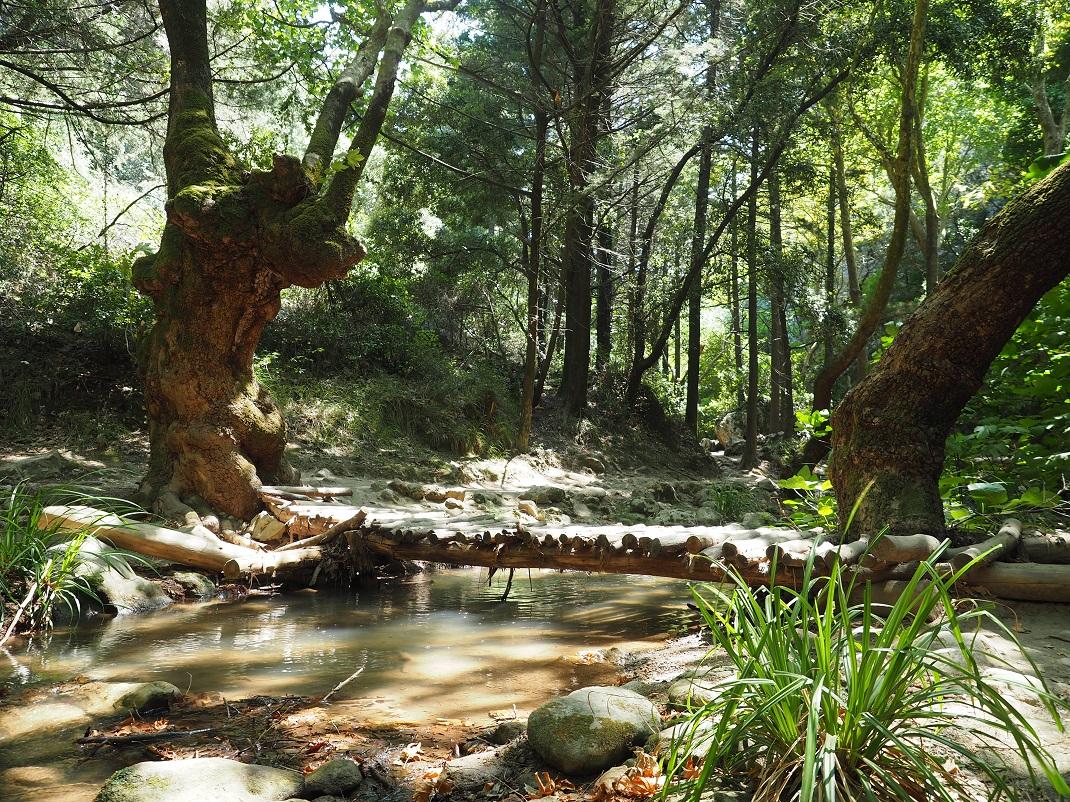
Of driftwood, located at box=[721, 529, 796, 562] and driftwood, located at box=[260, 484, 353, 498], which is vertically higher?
driftwood, located at box=[260, 484, 353, 498]

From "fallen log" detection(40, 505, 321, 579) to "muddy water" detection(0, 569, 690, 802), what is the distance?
0.30m

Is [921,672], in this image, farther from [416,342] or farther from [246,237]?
[416,342]

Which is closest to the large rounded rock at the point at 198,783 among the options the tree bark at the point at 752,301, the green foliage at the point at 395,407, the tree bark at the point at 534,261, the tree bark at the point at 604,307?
the green foliage at the point at 395,407

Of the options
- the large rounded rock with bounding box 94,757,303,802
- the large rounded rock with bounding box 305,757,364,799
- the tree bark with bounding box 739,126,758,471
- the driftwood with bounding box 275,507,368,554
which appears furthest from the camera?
the tree bark with bounding box 739,126,758,471

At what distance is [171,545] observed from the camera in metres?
5.54

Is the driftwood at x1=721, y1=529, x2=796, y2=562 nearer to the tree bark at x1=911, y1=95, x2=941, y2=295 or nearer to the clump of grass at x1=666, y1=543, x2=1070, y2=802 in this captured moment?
the clump of grass at x1=666, y1=543, x2=1070, y2=802

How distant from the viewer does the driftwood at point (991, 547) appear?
10.6ft

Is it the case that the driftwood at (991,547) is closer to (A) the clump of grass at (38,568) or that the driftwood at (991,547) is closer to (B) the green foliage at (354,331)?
(A) the clump of grass at (38,568)

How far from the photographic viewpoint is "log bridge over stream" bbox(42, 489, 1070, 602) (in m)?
3.36

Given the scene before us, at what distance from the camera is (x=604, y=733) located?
2.50m

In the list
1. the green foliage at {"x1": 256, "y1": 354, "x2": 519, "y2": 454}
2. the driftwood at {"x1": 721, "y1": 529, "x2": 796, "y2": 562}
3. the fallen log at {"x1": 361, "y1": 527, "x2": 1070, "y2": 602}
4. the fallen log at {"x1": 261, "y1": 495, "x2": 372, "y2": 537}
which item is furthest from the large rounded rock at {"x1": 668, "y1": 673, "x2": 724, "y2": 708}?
the green foliage at {"x1": 256, "y1": 354, "x2": 519, "y2": 454}

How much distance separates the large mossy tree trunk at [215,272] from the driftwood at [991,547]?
17.4 feet

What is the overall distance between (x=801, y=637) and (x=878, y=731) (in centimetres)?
30

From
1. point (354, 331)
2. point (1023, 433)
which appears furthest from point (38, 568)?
point (354, 331)
